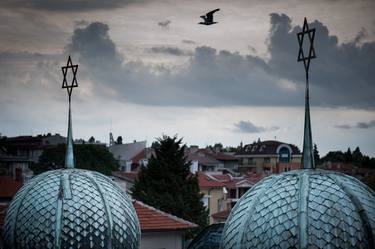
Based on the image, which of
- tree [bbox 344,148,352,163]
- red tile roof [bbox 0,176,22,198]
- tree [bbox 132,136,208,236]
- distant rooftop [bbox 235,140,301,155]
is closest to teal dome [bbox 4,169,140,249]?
red tile roof [bbox 0,176,22,198]

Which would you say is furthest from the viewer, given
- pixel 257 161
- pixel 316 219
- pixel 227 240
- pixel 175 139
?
pixel 257 161

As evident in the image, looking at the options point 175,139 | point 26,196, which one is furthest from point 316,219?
point 175,139

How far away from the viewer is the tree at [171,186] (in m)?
49.2

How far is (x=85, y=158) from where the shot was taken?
102000 mm

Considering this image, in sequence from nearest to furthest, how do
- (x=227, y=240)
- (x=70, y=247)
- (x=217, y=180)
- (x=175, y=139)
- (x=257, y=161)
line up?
(x=227, y=240) → (x=70, y=247) → (x=175, y=139) → (x=217, y=180) → (x=257, y=161)

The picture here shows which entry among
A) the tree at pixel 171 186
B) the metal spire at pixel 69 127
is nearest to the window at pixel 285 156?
the tree at pixel 171 186

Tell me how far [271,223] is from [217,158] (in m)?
117

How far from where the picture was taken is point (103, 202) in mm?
13438

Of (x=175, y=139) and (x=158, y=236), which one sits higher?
(x=175, y=139)

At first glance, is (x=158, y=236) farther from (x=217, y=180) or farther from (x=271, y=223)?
(x=217, y=180)

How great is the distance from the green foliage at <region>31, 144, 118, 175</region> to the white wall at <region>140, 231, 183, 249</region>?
7075cm

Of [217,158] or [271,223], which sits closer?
[271,223]

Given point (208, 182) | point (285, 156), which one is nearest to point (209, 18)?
point (285, 156)

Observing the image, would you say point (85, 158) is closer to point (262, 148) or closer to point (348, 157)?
point (262, 148)
